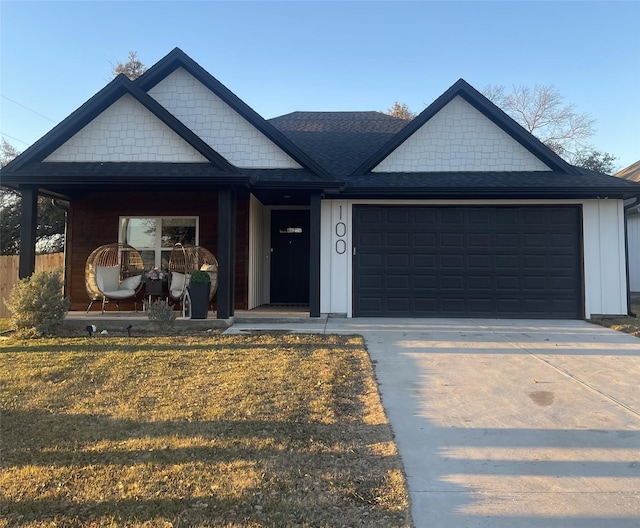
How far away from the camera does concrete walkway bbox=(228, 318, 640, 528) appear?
101 inches

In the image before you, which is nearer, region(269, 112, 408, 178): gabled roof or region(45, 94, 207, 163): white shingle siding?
region(45, 94, 207, 163): white shingle siding

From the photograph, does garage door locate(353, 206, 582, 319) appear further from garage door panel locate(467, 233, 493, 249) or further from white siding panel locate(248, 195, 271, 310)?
white siding panel locate(248, 195, 271, 310)

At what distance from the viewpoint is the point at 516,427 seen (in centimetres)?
372

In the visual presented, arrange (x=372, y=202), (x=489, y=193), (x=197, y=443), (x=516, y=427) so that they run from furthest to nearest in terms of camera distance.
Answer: (x=372, y=202) < (x=489, y=193) < (x=516, y=427) < (x=197, y=443)

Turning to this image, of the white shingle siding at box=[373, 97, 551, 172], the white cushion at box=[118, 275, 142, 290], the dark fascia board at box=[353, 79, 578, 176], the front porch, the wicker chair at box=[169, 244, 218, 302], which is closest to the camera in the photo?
the front porch

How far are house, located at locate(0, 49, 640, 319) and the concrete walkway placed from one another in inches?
98.1

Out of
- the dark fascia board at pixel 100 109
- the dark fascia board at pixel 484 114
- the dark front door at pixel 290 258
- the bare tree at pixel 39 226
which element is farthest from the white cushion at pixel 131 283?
the bare tree at pixel 39 226

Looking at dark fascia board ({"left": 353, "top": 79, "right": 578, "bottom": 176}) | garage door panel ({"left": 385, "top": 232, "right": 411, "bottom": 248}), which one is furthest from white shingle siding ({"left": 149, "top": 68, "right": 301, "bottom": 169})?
garage door panel ({"left": 385, "top": 232, "right": 411, "bottom": 248})

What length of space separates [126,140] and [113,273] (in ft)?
9.61

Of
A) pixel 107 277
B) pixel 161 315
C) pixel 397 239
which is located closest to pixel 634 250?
pixel 397 239

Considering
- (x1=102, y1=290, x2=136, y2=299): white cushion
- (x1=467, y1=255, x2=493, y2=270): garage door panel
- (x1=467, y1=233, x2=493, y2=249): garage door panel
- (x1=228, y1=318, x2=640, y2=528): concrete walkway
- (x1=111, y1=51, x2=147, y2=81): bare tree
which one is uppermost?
(x1=111, y1=51, x2=147, y2=81): bare tree

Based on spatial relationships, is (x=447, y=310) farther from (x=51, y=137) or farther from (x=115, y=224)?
(x=51, y=137)

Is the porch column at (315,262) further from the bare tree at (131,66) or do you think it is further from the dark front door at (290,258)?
the bare tree at (131,66)

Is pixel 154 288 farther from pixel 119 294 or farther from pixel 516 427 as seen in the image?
pixel 516 427
